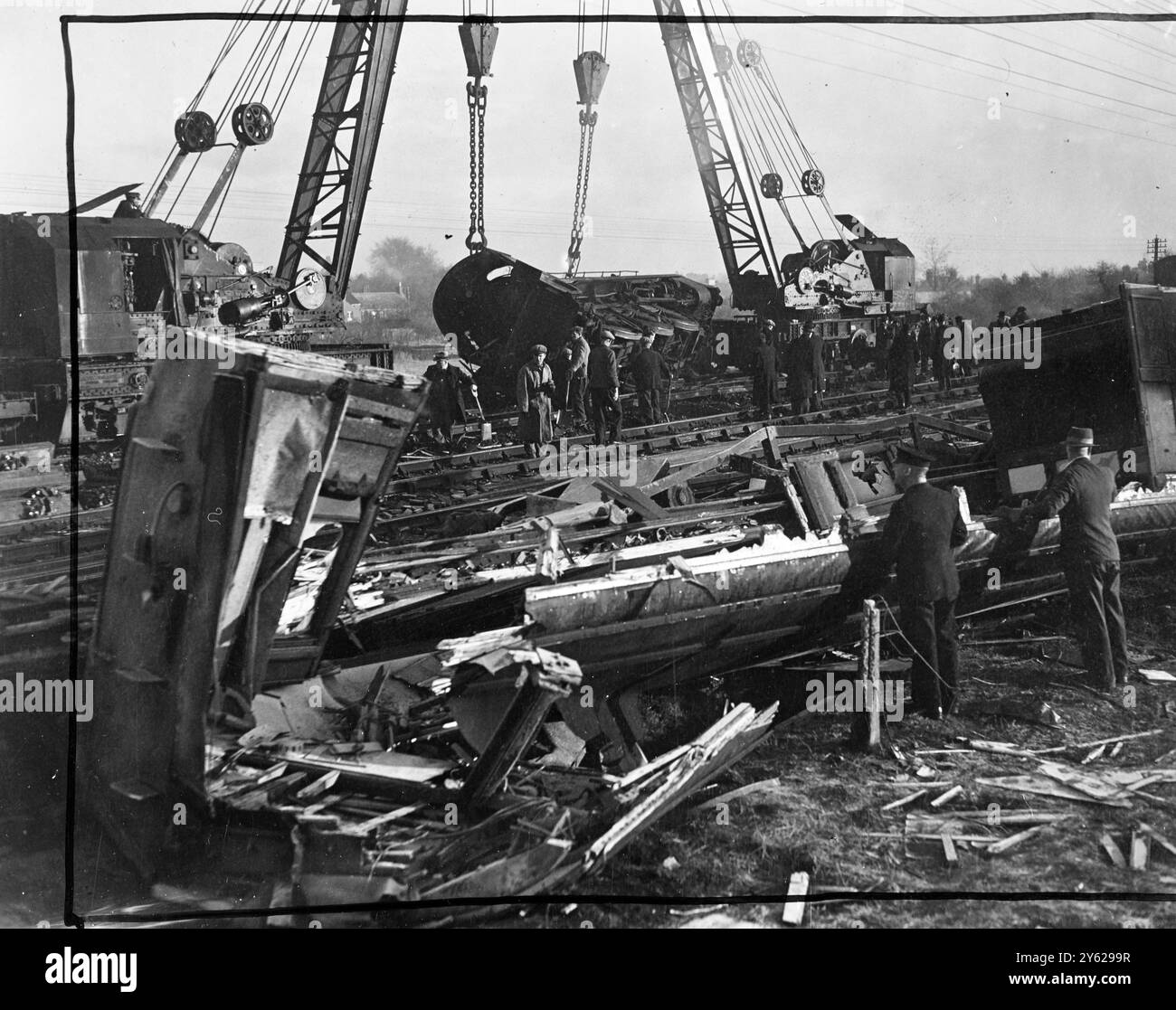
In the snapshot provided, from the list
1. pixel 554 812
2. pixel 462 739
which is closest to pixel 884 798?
Result: pixel 554 812

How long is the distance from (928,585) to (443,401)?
23.2 feet

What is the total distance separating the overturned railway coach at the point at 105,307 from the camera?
9992 mm

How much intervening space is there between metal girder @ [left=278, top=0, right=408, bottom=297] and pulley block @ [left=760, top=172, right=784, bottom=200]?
442cm

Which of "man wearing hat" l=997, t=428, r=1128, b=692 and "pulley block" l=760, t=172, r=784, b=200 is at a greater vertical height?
"pulley block" l=760, t=172, r=784, b=200

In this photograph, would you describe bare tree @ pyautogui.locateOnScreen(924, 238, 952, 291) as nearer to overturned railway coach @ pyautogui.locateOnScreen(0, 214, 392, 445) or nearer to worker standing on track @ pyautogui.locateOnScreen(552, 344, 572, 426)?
worker standing on track @ pyautogui.locateOnScreen(552, 344, 572, 426)

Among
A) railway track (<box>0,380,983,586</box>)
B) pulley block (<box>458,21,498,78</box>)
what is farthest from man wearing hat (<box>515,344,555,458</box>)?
pulley block (<box>458,21,498,78</box>)

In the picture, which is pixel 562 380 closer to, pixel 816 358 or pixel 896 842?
pixel 816 358

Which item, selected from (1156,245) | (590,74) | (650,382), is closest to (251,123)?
(590,74)

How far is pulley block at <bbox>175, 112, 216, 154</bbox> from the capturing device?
5855mm

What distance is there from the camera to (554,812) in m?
3.89

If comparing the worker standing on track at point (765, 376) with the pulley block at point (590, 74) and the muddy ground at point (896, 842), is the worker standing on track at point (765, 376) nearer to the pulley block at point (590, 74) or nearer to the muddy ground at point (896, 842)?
the pulley block at point (590, 74)

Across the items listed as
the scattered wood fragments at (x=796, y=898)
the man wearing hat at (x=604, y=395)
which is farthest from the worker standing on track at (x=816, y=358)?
the scattered wood fragments at (x=796, y=898)

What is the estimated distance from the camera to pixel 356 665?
500 centimetres
